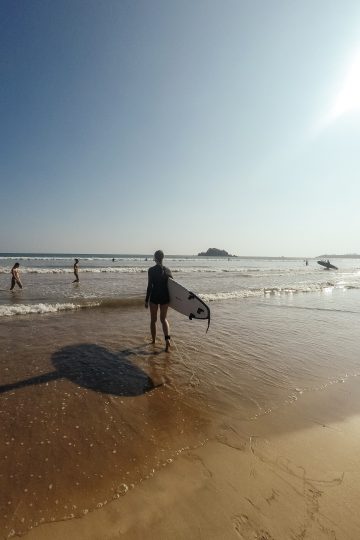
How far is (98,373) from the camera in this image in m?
5.58

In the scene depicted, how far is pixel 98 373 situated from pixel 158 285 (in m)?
2.55

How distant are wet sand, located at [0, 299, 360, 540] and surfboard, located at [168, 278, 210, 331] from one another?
1208 millimetres

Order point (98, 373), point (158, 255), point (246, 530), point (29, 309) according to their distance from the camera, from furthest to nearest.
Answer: point (29, 309), point (158, 255), point (98, 373), point (246, 530)

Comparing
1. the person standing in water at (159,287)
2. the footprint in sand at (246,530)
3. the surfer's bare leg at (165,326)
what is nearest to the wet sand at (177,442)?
the footprint in sand at (246,530)

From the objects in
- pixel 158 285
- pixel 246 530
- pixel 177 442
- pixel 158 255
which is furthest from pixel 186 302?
pixel 246 530

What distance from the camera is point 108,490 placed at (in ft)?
9.15

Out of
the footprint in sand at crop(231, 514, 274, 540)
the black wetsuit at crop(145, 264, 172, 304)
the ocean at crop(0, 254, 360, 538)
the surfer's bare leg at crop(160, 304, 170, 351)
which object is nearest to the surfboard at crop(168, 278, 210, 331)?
the ocean at crop(0, 254, 360, 538)

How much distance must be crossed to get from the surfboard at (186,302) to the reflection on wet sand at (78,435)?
2.95 meters

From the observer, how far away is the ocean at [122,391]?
291cm

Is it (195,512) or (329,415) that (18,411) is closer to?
(195,512)

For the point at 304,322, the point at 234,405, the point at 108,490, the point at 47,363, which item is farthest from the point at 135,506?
the point at 304,322

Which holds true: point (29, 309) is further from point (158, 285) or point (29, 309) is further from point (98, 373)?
point (98, 373)

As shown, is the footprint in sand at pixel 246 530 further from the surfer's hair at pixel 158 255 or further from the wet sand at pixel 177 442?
the surfer's hair at pixel 158 255

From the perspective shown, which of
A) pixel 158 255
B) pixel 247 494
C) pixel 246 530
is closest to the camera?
pixel 246 530
